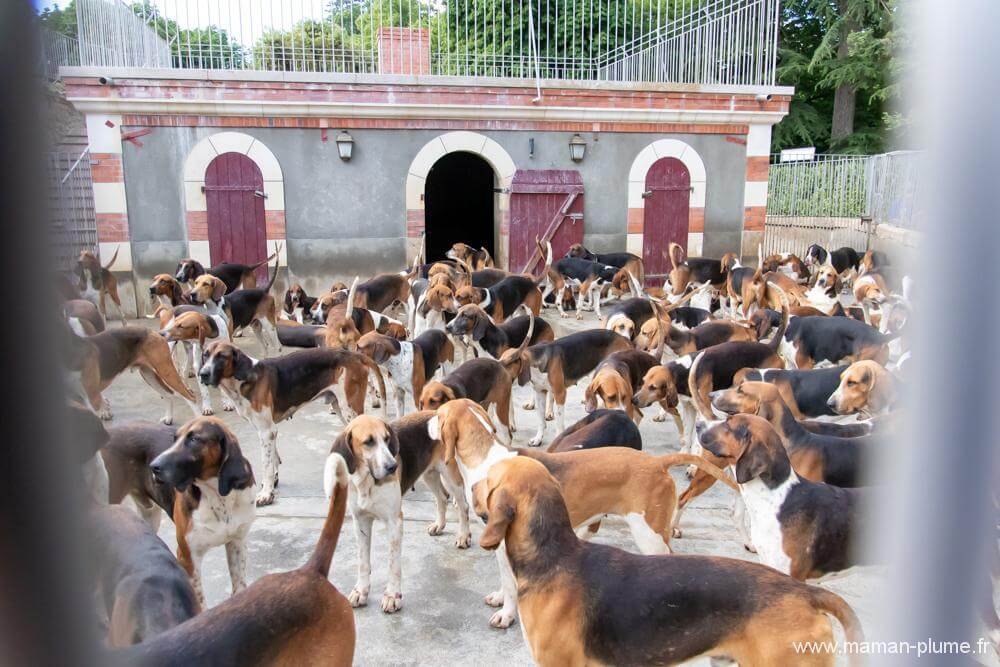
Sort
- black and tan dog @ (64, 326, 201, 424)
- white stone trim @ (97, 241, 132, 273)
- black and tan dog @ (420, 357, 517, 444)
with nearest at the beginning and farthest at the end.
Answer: black and tan dog @ (420, 357, 517, 444) → black and tan dog @ (64, 326, 201, 424) → white stone trim @ (97, 241, 132, 273)

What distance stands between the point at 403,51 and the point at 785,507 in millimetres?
12785

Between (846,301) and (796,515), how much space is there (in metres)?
8.26

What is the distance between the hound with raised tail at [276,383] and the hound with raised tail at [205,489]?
1.66 m

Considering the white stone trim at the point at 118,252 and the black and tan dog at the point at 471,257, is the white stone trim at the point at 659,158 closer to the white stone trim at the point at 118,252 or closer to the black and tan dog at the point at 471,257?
the black and tan dog at the point at 471,257

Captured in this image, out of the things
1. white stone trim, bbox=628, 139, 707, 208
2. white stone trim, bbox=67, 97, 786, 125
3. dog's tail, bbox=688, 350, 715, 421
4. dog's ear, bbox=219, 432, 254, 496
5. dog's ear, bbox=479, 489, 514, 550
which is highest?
white stone trim, bbox=67, 97, 786, 125

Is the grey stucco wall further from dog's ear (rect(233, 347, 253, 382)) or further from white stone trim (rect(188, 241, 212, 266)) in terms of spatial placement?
dog's ear (rect(233, 347, 253, 382))

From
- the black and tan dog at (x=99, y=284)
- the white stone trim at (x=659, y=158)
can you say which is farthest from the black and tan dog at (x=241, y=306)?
the white stone trim at (x=659, y=158)

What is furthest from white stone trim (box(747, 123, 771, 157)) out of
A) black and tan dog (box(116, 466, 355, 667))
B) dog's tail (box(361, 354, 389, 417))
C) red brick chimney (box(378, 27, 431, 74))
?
black and tan dog (box(116, 466, 355, 667))

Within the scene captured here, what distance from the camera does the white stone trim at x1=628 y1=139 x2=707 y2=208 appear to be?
546 inches

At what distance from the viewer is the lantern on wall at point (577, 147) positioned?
1345 centimetres

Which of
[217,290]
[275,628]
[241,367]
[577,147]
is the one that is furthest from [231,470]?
[577,147]

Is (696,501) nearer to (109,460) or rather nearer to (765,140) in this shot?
(109,460)

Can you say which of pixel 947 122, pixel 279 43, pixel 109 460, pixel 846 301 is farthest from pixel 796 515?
pixel 279 43

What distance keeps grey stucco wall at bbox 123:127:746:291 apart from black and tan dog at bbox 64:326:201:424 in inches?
230
